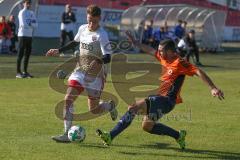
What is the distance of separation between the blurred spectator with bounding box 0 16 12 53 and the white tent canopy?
291 inches

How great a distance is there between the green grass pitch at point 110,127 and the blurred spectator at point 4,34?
10494 mm

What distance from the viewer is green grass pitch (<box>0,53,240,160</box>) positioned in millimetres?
8695

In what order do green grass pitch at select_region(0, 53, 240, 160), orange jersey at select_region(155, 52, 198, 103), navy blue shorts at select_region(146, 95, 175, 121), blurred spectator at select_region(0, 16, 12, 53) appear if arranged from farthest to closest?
blurred spectator at select_region(0, 16, 12, 53)
orange jersey at select_region(155, 52, 198, 103)
navy blue shorts at select_region(146, 95, 175, 121)
green grass pitch at select_region(0, 53, 240, 160)

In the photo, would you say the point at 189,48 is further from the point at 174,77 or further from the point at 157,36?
the point at 174,77

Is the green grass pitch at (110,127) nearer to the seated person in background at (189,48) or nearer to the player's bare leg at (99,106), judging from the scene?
the player's bare leg at (99,106)

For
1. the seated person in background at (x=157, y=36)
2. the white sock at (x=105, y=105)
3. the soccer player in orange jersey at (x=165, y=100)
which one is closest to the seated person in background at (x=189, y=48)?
the seated person in background at (x=157, y=36)

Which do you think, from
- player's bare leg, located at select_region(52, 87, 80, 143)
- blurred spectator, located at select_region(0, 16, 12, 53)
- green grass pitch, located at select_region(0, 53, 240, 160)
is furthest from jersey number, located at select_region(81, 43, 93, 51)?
blurred spectator, located at select_region(0, 16, 12, 53)

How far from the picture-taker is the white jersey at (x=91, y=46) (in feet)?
32.1

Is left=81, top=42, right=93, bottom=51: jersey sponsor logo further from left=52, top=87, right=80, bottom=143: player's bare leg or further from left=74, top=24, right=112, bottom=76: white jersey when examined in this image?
left=52, top=87, right=80, bottom=143: player's bare leg

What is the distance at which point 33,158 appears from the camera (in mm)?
8219

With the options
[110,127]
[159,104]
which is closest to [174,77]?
[159,104]

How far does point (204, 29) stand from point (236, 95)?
62.1ft

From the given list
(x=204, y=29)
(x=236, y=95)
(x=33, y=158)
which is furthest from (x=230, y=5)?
(x=33, y=158)

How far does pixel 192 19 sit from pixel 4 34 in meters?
12.4
